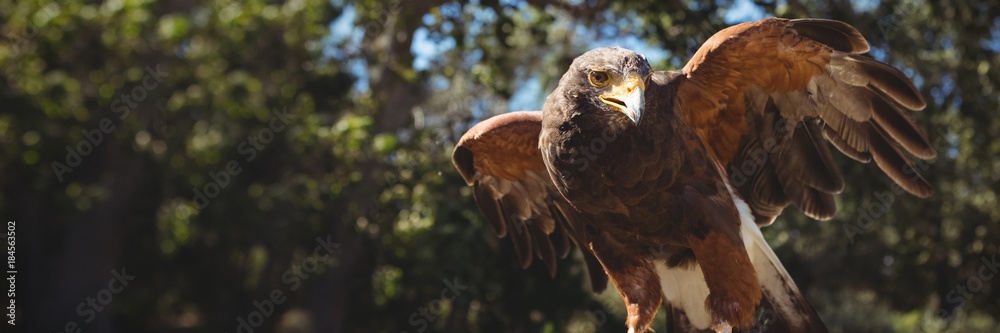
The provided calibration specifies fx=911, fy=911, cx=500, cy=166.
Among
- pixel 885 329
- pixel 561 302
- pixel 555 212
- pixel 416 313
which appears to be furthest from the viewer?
pixel 885 329

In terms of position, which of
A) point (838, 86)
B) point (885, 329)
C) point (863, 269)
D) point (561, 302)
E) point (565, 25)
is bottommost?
point (885, 329)

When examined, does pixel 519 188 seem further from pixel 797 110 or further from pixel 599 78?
pixel 599 78

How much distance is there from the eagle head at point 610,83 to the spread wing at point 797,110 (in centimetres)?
63

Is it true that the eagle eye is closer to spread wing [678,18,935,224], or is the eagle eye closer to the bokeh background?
spread wing [678,18,935,224]

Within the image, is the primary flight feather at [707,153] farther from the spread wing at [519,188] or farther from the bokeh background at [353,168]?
the bokeh background at [353,168]

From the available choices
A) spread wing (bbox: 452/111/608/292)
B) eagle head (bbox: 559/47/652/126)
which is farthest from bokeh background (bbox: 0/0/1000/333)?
eagle head (bbox: 559/47/652/126)

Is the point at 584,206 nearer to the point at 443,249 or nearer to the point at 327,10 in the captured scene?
the point at 443,249

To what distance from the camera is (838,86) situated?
4.22 meters

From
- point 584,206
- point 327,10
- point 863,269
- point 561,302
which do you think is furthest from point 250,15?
point 863,269

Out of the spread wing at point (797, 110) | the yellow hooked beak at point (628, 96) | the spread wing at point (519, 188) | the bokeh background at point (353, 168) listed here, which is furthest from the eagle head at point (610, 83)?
the bokeh background at point (353, 168)

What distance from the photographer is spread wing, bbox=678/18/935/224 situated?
384 cm

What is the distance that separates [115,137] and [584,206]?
963cm

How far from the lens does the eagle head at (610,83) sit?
3.25m

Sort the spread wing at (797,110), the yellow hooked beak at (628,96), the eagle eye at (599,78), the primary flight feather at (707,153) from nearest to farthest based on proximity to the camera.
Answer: the yellow hooked beak at (628,96) < the eagle eye at (599,78) < the primary flight feather at (707,153) < the spread wing at (797,110)
